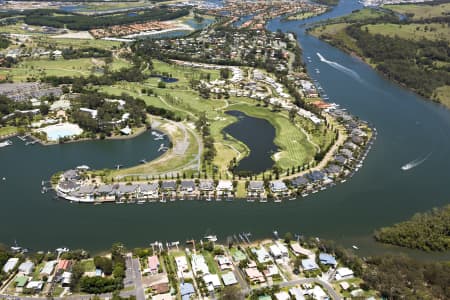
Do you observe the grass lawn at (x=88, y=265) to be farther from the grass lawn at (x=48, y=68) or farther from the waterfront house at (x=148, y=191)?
the grass lawn at (x=48, y=68)

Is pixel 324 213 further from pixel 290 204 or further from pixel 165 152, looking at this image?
pixel 165 152

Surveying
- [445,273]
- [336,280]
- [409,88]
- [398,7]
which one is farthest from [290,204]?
[398,7]

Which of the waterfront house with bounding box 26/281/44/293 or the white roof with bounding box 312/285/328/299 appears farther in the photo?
the waterfront house with bounding box 26/281/44/293

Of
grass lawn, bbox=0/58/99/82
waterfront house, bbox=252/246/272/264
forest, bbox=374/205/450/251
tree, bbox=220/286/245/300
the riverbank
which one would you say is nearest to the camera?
tree, bbox=220/286/245/300

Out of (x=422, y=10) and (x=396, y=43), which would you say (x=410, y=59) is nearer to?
(x=396, y=43)

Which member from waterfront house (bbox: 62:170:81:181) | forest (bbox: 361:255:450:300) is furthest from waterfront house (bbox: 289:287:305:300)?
waterfront house (bbox: 62:170:81:181)

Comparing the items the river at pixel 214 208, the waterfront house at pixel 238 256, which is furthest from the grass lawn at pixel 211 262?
the river at pixel 214 208

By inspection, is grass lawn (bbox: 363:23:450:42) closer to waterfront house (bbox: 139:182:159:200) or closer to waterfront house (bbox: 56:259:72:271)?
waterfront house (bbox: 139:182:159:200)

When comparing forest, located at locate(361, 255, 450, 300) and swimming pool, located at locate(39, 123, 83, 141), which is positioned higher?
swimming pool, located at locate(39, 123, 83, 141)
